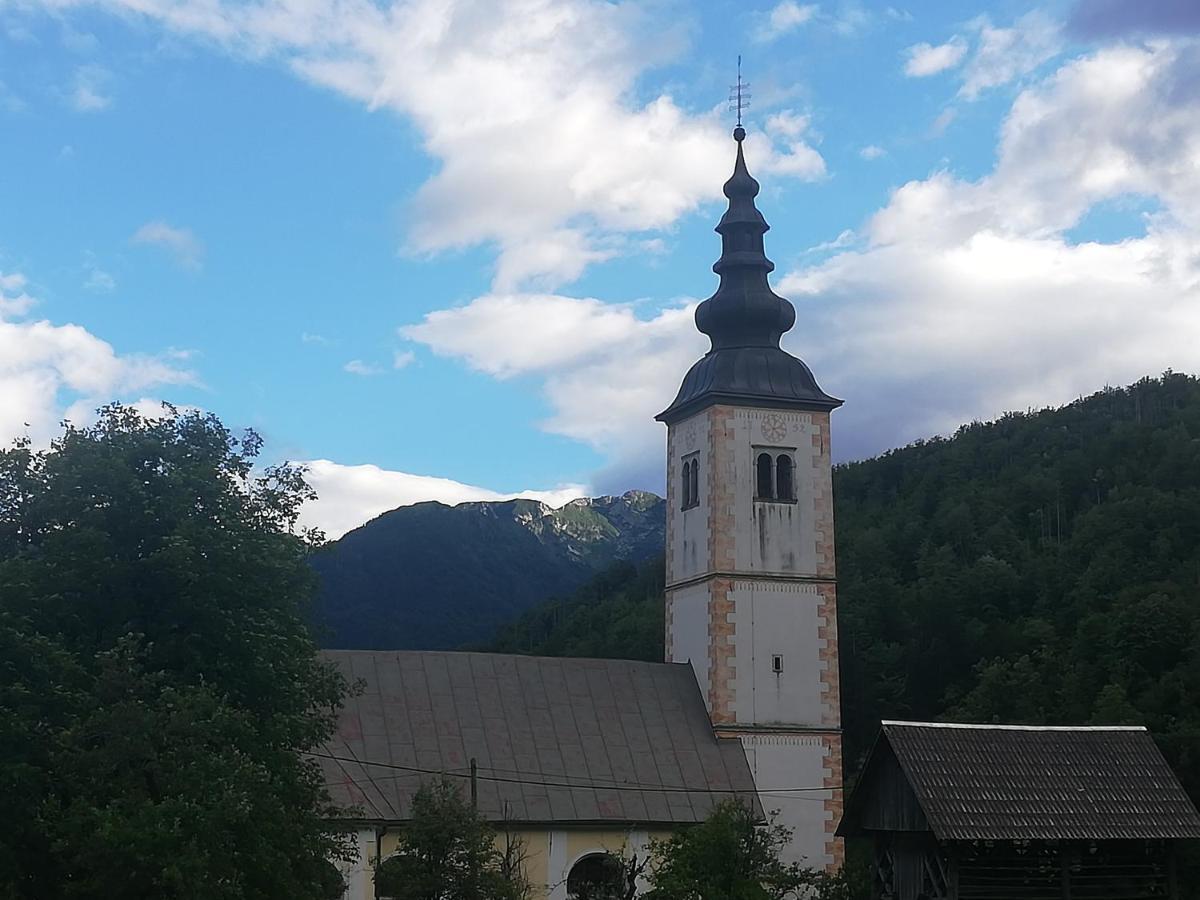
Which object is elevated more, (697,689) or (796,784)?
(697,689)

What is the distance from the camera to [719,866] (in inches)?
1201

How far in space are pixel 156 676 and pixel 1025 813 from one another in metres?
15.5

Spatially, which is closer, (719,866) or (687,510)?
(719,866)

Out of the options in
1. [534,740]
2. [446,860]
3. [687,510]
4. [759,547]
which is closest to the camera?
[446,860]

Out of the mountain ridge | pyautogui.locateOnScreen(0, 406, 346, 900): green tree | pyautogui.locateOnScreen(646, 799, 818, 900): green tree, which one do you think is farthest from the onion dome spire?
the mountain ridge

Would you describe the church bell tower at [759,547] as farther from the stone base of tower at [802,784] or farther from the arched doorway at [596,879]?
the arched doorway at [596,879]

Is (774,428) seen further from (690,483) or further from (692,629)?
(692,629)

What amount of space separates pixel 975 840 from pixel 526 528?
15345 centimetres

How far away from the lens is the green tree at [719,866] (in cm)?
3020

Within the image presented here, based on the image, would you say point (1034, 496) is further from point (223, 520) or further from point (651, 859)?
point (223, 520)

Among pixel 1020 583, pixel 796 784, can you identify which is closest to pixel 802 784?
pixel 796 784

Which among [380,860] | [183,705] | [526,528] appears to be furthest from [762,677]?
[526,528]

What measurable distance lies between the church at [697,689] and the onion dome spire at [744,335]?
49 millimetres

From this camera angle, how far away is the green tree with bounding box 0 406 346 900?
24.0 metres
